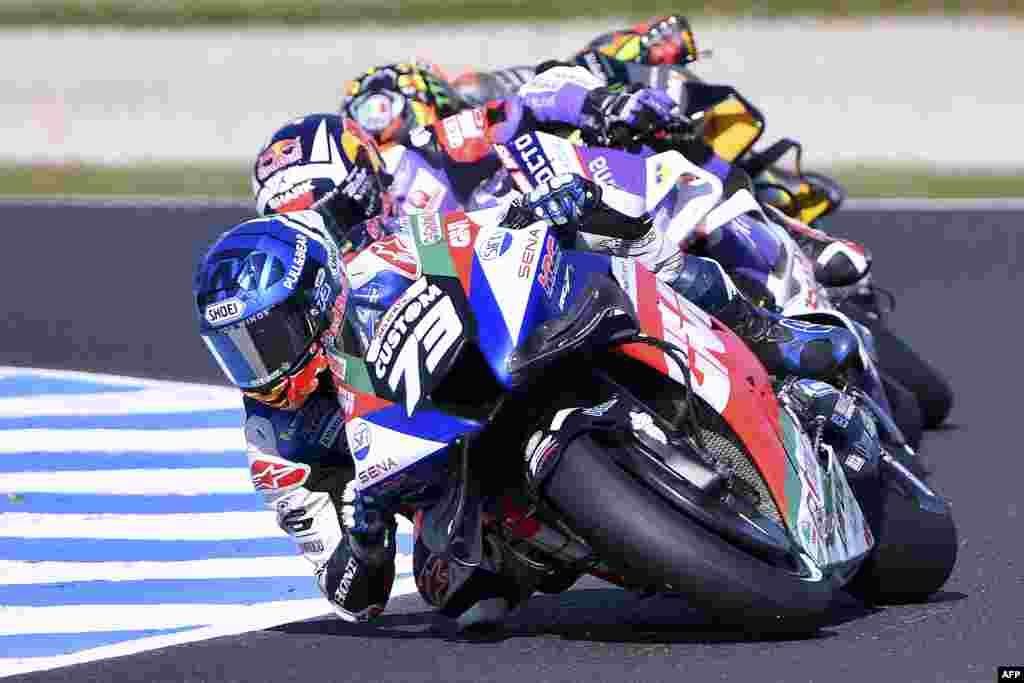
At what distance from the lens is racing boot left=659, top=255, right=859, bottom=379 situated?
6.33 m

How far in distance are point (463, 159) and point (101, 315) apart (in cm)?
481

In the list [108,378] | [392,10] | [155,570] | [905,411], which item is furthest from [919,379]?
[392,10]

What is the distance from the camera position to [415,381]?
503cm

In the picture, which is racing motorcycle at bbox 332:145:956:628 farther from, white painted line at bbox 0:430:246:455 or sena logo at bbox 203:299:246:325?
white painted line at bbox 0:430:246:455

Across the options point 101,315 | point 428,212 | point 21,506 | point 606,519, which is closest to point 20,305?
point 101,315

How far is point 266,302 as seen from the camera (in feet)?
16.9

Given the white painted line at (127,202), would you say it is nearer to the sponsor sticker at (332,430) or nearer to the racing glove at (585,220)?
the racing glove at (585,220)

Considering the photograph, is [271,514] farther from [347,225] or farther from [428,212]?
[428,212]

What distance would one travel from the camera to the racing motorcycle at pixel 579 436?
4.96m

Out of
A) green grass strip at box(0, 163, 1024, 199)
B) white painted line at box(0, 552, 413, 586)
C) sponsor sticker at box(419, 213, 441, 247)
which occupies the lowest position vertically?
green grass strip at box(0, 163, 1024, 199)

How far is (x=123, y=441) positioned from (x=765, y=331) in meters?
3.46

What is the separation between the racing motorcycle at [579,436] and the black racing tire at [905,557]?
142mm

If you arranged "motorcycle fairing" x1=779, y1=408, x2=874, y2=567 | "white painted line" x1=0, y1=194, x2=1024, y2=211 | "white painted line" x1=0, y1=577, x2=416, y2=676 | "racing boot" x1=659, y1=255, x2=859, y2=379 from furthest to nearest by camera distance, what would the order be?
"white painted line" x1=0, y1=194, x2=1024, y2=211 < "racing boot" x1=659, y1=255, x2=859, y2=379 < "white painted line" x1=0, y1=577, x2=416, y2=676 < "motorcycle fairing" x1=779, y1=408, x2=874, y2=567

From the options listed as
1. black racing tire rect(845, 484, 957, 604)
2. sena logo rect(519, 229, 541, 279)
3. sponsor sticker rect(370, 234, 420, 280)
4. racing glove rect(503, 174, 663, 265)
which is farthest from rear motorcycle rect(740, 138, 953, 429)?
sena logo rect(519, 229, 541, 279)
